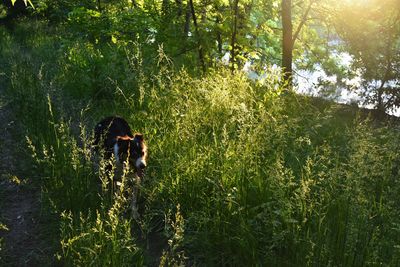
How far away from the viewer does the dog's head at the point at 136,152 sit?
4.55m

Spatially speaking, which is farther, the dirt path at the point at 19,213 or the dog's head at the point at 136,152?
the dog's head at the point at 136,152

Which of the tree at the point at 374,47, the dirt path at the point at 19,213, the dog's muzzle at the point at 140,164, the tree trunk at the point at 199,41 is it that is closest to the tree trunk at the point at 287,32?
the tree trunk at the point at 199,41

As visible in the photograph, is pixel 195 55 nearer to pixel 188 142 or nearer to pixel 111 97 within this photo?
pixel 111 97

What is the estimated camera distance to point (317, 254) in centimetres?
324

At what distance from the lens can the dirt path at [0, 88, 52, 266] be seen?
12.4 feet

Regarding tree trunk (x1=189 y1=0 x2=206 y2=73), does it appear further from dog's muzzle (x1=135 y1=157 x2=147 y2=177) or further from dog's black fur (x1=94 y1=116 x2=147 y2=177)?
dog's muzzle (x1=135 y1=157 x2=147 y2=177)

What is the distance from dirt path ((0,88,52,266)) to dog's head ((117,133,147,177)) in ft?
3.47

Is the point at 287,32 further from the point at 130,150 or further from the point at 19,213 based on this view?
the point at 19,213

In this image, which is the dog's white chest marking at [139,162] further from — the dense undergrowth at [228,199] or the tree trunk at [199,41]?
the tree trunk at [199,41]

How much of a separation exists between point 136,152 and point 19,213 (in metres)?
1.40

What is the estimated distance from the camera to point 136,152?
4.61m

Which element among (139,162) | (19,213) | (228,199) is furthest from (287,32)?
(19,213)

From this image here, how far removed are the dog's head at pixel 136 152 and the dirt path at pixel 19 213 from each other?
3.47 ft

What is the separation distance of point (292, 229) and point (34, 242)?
2.43m
